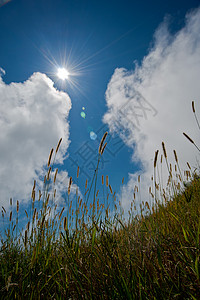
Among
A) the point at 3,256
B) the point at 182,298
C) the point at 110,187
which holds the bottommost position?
the point at 182,298

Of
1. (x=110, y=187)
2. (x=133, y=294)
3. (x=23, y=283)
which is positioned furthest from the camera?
(x=110, y=187)

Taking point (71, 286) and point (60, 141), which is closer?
point (71, 286)

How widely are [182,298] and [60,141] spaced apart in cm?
150

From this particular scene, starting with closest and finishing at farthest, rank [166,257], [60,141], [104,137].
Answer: [166,257] < [104,137] < [60,141]

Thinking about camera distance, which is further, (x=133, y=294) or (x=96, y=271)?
(x=96, y=271)

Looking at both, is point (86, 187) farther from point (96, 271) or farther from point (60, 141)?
point (96, 271)

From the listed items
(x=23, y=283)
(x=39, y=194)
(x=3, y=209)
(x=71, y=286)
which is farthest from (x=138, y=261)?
(x=3, y=209)

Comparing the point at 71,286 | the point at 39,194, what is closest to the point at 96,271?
the point at 71,286

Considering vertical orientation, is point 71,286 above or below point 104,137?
below

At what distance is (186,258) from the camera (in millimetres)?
1205

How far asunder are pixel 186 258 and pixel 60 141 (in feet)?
4.70

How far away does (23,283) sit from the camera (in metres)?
1.19

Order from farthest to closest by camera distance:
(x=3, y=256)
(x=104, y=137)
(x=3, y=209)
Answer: (x=3, y=209)
(x=3, y=256)
(x=104, y=137)

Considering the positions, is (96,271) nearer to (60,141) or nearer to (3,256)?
(60,141)
